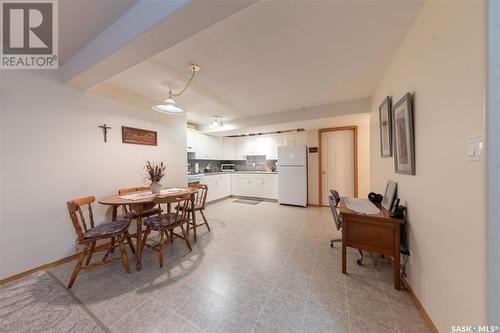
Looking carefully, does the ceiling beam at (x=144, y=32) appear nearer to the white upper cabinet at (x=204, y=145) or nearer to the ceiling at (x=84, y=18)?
the ceiling at (x=84, y=18)

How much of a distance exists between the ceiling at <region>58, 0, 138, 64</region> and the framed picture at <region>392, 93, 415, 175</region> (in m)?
2.37

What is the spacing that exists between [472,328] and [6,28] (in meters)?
3.97

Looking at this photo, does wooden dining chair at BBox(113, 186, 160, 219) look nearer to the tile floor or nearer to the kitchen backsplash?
the tile floor

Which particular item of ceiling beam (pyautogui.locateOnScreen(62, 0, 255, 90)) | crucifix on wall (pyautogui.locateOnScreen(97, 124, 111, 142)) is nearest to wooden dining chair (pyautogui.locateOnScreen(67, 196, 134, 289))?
crucifix on wall (pyautogui.locateOnScreen(97, 124, 111, 142))

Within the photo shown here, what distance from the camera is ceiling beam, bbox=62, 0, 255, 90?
1047 millimetres

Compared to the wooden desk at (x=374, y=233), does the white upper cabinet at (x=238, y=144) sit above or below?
above

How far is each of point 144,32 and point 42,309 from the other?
2390 millimetres

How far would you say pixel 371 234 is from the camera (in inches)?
65.2

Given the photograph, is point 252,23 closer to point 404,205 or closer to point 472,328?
point 404,205

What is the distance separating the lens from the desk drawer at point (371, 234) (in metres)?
1.58

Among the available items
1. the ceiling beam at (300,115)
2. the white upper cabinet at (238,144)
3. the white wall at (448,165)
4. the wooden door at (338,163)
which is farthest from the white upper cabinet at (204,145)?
the white wall at (448,165)

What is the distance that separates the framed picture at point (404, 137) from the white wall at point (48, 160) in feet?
11.6

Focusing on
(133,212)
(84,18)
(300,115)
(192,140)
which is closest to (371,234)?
(300,115)

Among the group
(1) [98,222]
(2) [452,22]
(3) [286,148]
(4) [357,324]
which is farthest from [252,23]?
(3) [286,148]
